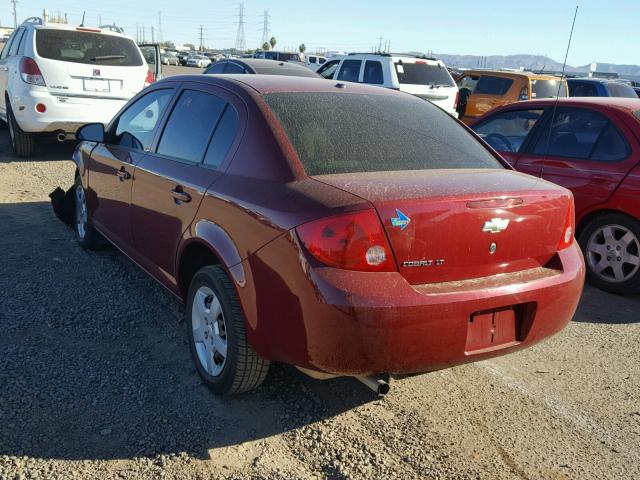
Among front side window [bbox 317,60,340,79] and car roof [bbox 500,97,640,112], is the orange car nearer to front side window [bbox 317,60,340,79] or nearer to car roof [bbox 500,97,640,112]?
front side window [bbox 317,60,340,79]

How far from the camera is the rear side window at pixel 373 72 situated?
41.9ft

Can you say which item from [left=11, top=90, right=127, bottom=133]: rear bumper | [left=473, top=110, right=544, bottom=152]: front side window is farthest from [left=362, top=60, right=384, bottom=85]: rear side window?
[left=473, top=110, right=544, bottom=152]: front side window

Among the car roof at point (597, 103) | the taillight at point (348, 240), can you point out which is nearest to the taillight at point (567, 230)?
the taillight at point (348, 240)

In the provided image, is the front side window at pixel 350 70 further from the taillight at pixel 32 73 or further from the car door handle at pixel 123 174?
the car door handle at pixel 123 174

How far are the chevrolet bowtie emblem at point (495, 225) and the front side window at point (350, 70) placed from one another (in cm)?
1081

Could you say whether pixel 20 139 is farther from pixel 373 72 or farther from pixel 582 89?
pixel 582 89

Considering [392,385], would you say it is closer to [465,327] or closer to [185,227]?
[465,327]

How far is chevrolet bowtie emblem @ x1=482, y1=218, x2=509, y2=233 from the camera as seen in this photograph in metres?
2.81

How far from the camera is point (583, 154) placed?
550 cm

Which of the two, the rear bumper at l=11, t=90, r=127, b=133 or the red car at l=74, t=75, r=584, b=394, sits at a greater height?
the red car at l=74, t=75, r=584, b=394

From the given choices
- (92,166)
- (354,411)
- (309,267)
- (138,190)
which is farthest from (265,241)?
(92,166)

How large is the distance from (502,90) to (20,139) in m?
9.85

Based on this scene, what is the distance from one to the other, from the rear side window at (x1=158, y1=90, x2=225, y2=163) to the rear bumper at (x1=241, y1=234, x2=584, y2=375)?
3.52 feet

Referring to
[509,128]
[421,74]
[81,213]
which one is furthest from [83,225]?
[421,74]
